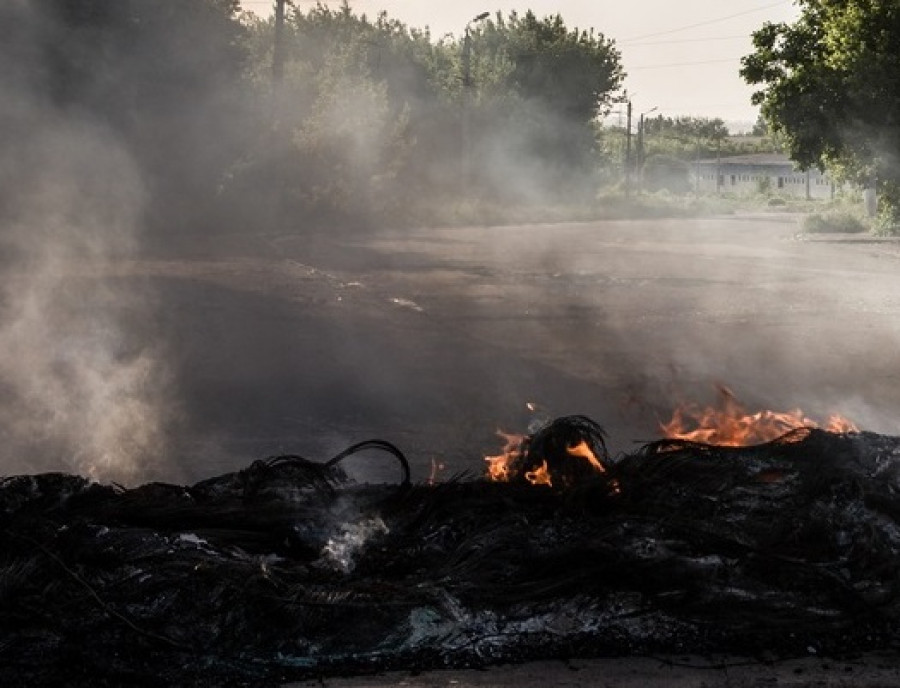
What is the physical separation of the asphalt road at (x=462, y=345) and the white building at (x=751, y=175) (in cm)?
9582

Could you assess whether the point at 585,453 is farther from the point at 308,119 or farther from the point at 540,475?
the point at 308,119

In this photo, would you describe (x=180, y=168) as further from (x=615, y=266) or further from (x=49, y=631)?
(x=49, y=631)

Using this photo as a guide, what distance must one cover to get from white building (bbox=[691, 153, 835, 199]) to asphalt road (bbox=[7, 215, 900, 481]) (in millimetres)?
95816

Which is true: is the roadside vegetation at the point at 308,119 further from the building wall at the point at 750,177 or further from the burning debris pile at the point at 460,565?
the building wall at the point at 750,177

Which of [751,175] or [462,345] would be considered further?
[751,175]

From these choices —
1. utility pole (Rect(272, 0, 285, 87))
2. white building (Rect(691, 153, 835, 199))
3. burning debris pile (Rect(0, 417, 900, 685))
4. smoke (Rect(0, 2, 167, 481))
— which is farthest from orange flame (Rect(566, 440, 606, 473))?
white building (Rect(691, 153, 835, 199))

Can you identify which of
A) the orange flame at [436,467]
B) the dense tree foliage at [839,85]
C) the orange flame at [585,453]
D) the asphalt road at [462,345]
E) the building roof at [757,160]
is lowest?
the orange flame at [436,467]

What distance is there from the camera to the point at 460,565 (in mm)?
3977

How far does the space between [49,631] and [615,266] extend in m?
21.4

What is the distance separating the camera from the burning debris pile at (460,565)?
11.7 feet

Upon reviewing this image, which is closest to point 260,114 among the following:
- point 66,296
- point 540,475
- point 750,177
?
point 66,296

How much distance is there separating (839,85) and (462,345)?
16.5 metres

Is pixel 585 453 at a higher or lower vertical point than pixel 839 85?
lower

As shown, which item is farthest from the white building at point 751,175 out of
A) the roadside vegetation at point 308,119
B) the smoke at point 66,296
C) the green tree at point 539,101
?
the smoke at point 66,296
